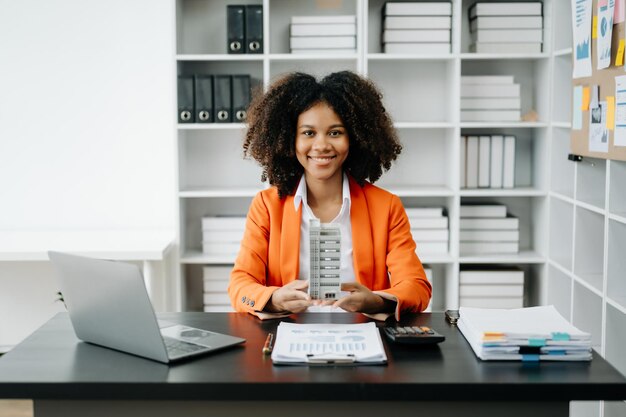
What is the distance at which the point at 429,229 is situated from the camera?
4.01 m

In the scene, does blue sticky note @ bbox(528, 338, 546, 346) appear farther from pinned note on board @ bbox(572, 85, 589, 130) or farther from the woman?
pinned note on board @ bbox(572, 85, 589, 130)

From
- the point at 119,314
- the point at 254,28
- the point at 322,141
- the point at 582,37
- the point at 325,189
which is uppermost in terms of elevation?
the point at 254,28

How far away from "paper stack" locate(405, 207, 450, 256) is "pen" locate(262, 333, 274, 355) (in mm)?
2180

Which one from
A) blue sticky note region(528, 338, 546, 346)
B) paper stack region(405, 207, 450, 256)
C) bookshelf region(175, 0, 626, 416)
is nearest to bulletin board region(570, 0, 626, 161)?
bookshelf region(175, 0, 626, 416)

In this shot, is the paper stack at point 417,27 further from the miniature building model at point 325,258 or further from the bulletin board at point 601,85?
the miniature building model at point 325,258

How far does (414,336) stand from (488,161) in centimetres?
232

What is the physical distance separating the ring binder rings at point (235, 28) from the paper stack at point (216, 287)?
108 cm

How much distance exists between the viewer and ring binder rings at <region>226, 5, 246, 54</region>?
12.6 feet

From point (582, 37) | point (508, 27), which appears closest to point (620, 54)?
point (582, 37)

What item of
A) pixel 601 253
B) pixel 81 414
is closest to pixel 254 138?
pixel 81 414

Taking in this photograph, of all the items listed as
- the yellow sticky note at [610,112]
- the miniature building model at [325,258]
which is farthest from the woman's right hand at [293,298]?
the yellow sticky note at [610,112]

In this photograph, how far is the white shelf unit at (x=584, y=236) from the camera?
2.98m

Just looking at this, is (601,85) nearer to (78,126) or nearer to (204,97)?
(204,97)

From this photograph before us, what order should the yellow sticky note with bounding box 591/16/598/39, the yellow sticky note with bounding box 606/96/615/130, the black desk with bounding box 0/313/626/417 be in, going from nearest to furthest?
the black desk with bounding box 0/313/626/417 → the yellow sticky note with bounding box 606/96/615/130 → the yellow sticky note with bounding box 591/16/598/39
